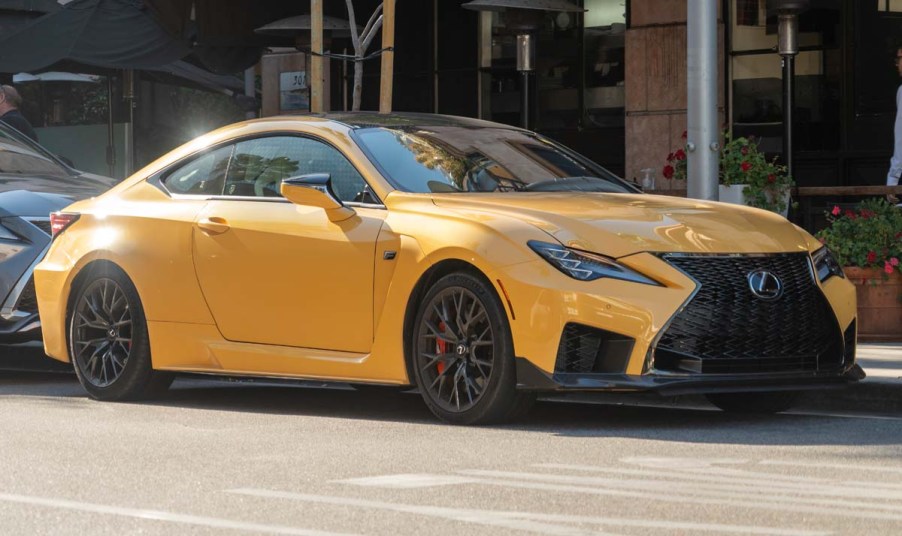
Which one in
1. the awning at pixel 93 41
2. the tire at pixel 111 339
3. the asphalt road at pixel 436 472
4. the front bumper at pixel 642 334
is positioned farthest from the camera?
the awning at pixel 93 41

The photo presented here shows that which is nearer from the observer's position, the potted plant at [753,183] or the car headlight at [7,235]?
the car headlight at [7,235]

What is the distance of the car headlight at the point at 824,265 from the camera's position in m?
8.50

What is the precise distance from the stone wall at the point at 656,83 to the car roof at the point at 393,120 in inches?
304

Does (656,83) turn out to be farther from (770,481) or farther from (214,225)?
(770,481)

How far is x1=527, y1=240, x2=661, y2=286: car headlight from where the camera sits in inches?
313

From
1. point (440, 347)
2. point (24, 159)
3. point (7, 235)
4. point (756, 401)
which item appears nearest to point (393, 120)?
point (440, 347)

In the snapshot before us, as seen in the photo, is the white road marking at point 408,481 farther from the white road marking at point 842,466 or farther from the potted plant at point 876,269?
the potted plant at point 876,269

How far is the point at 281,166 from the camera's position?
31.5ft

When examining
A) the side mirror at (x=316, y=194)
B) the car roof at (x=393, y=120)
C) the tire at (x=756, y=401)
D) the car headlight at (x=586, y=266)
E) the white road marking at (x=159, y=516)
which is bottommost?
the white road marking at (x=159, y=516)

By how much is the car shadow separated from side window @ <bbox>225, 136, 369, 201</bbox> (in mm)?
1001

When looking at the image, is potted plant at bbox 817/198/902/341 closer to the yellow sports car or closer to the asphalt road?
the yellow sports car

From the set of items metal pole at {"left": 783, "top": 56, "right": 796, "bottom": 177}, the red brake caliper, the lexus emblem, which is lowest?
the red brake caliper

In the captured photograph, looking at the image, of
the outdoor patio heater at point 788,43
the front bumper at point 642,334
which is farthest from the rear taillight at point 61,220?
the outdoor patio heater at point 788,43

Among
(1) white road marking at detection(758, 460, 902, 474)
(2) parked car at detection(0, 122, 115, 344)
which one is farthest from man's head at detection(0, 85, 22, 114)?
(1) white road marking at detection(758, 460, 902, 474)
